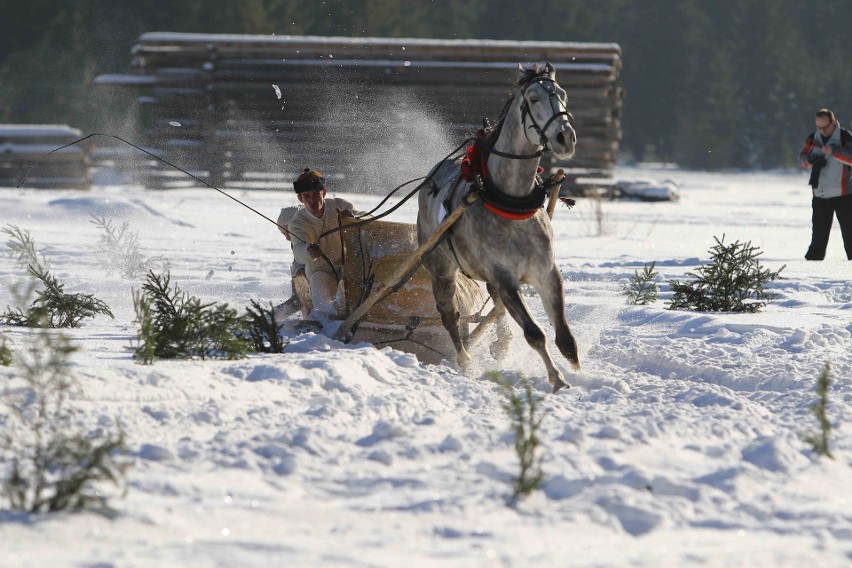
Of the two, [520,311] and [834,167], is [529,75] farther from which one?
[834,167]

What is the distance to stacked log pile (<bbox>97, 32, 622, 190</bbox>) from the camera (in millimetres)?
21844

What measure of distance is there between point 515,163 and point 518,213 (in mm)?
267

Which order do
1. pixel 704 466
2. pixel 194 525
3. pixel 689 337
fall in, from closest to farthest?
pixel 194 525 → pixel 704 466 → pixel 689 337

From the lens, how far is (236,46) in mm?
21906

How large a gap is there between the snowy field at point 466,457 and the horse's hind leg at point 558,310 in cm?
21

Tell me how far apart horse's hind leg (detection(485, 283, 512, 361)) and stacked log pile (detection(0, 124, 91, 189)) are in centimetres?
1475

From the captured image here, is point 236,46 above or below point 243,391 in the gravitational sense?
above

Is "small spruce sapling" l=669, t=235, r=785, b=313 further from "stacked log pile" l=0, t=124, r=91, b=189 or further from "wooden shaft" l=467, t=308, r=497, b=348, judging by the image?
"stacked log pile" l=0, t=124, r=91, b=189

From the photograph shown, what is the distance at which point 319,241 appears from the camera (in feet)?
26.5

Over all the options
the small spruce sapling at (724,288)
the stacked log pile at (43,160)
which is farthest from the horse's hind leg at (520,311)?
the stacked log pile at (43,160)

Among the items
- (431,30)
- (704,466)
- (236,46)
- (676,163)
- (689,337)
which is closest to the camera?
(704,466)

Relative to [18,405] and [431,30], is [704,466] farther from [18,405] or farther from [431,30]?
[431,30]

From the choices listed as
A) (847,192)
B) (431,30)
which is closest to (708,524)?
(847,192)

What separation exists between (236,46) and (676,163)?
3604 centimetres
